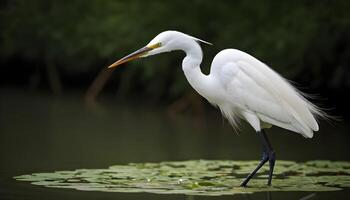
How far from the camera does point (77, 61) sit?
23875 millimetres

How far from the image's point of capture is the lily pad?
6.70 m

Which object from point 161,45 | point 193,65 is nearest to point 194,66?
point 193,65

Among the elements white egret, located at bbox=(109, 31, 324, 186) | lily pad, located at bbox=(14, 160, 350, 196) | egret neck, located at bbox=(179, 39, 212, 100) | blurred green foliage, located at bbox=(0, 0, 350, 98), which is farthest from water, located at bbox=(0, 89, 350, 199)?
blurred green foliage, located at bbox=(0, 0, 350, 98)

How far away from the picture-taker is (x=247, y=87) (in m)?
7.23

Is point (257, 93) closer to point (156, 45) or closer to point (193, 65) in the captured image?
point (193, 65)

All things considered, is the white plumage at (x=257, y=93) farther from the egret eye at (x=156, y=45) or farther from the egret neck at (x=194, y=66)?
the egret eye at (x=156, y=45)

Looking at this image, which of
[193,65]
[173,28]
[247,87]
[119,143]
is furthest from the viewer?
[173,28]

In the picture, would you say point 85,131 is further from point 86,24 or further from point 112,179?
point 86,24

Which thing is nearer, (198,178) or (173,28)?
(198,178)

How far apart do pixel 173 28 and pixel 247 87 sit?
10817 millimetres

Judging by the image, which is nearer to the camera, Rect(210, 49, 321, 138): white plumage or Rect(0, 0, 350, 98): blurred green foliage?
Rect(210, 49, 321, 138): white plumage

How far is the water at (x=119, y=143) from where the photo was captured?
7094 mm

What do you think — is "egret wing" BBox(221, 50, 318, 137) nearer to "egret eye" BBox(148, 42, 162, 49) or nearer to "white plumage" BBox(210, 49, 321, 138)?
"white plumage" BBox(210, 49, 321, 138)

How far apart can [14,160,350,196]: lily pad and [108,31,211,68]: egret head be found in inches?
40.6
